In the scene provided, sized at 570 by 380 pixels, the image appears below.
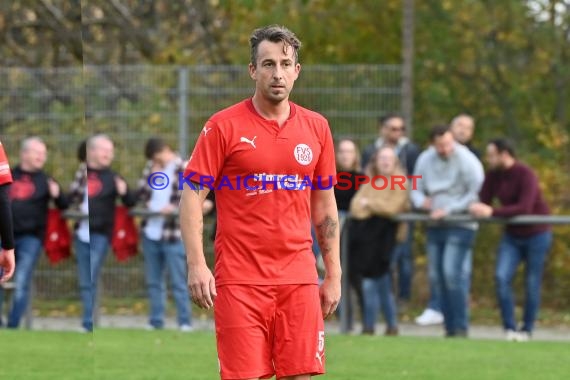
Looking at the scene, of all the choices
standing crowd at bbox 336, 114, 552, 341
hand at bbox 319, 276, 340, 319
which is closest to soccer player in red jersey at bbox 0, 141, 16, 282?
hand at bbox 319, 276, 340, 319

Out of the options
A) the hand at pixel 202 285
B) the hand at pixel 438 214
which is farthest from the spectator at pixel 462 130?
the hand at pixel 202 285

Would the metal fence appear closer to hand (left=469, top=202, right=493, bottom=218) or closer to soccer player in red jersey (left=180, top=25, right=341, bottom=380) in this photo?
hand (left=469, top=202, right=493, bottom=218)

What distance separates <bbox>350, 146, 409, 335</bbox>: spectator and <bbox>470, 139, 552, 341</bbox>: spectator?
89 centimetres

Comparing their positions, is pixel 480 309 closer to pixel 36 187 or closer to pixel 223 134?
pixel 36 187

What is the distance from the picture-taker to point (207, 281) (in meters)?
6.65

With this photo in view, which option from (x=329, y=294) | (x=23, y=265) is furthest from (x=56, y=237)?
(x=329, y=294)

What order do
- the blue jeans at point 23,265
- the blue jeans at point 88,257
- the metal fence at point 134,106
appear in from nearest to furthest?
the blue jeans at point 88,257
the blue jeans at point 23,265
the metal fence at point 134,106

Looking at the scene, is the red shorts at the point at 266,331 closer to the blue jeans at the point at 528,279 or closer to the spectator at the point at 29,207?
the blue jeans at the point at 528,279

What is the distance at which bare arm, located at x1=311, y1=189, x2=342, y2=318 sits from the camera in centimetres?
707

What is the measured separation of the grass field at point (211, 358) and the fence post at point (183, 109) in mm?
3908

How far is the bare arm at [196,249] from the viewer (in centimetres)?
665

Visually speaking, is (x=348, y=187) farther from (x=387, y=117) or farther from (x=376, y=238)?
(x=387, y=117)

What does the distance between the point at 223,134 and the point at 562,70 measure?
14.7m

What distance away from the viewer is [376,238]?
1515 cm
